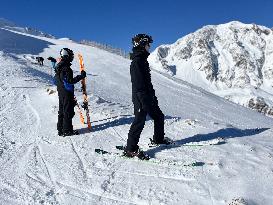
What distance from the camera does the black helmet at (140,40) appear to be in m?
9.64

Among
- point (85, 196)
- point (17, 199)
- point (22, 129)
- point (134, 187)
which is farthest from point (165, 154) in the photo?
point (22, 129)

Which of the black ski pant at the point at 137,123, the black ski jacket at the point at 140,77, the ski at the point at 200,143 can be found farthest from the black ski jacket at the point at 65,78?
the ski at the point at 200,143

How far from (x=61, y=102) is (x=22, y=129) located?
1509 millimetres

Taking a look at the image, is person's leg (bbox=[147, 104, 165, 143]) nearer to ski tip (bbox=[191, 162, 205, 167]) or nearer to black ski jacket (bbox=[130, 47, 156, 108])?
black ski jacket (bbox=[130, 47, 156, 108])

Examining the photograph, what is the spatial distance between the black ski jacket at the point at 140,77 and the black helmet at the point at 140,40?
11 cm

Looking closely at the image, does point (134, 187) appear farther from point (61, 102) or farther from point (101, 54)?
point (101, 54)

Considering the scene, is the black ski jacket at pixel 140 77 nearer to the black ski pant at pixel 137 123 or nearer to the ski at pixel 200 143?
the black ski pant at pixel 137 123

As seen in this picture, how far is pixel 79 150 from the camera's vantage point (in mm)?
10367

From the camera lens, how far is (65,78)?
11.7m

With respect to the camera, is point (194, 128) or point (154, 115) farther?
point (194, 128)

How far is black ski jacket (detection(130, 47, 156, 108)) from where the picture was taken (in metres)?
9.62

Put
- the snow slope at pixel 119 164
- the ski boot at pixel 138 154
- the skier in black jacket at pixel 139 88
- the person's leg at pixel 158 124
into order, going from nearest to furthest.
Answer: the snow slope at pixel 119 164 < the ski boot at pixel 138 154 < the skier in black jacket at pixel 139 88 < the person's leg at pixel 158 124

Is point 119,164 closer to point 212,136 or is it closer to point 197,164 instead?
point 197,164

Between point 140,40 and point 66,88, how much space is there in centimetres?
312
